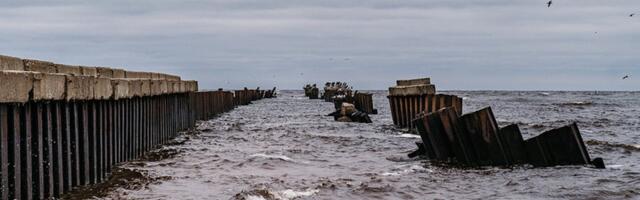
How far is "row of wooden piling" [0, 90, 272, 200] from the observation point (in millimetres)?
7438

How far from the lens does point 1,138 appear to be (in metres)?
7.12

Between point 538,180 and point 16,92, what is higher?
point 16,92

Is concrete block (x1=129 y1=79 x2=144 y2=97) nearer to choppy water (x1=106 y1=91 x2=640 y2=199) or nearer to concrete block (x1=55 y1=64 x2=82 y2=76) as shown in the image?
concrete block (x1=55 y1=64 x2=82 y2=76)

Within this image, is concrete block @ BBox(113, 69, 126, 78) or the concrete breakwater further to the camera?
concrete block @ BBox(113, 69, 126, 78)

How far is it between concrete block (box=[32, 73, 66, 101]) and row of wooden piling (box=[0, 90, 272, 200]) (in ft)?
0.35

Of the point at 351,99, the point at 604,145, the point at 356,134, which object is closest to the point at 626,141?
the point at 604,145

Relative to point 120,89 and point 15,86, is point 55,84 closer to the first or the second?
point 15,86

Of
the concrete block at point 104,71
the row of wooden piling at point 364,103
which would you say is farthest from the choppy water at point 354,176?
the row of wooden piling at point 364,103

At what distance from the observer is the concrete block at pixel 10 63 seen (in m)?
8.58

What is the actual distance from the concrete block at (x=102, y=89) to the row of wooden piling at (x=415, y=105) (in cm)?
867

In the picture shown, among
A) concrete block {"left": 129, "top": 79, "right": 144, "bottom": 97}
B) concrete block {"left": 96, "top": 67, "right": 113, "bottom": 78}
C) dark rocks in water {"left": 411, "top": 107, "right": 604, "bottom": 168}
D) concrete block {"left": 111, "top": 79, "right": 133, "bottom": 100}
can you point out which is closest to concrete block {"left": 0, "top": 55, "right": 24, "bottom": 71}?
concrete block {"left": 111, "top": 79, "right": 133, "bottom": 100}

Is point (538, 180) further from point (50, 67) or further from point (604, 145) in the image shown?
point (604, 145)

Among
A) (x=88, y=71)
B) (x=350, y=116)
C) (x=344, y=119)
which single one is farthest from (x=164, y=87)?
(x=350, y=116)

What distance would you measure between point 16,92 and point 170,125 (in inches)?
529
